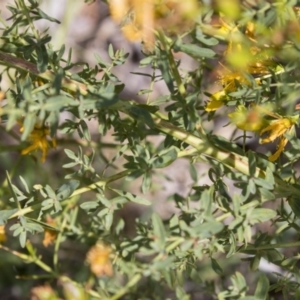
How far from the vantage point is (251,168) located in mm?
1113

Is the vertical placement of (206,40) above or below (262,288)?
above

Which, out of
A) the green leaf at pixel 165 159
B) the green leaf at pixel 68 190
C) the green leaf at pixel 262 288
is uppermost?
the green leaf at pixel 165 159

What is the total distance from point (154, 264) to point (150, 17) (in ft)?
1.22

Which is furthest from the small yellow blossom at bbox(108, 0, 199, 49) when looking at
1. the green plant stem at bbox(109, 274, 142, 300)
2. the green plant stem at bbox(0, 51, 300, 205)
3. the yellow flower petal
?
the green plant stem at bbox(109, 274, 142, 300)

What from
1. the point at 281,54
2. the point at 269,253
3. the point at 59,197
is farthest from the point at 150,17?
the point at 269,253

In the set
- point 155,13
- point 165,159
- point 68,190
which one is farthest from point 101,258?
point 155,13

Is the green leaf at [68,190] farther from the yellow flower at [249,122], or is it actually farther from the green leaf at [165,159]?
the yellow flower at [249,122]

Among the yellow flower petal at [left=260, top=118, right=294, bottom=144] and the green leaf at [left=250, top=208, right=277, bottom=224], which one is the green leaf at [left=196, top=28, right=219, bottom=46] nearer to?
the yellow flower petal at [left=260, top=118, right=294, bottom=144]

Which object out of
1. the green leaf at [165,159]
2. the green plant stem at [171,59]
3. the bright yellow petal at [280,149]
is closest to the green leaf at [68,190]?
the green leaf at [165,159]

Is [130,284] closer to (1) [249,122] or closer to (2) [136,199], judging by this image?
→ (2) [136,199]

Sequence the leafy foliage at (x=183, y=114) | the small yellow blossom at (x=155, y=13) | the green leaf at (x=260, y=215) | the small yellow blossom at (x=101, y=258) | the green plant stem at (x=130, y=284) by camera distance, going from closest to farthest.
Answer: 1. the small yellow blossom at (x=155, y=13)
2. the leafy foliage at (x=183, y=114)
3. the green leaf at (x=260, y=215)
4. the green plant stem at (x=130, y=284)
5. the small yellow blossom at (x=101, y=258)

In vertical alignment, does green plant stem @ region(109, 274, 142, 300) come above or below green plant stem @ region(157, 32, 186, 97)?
below

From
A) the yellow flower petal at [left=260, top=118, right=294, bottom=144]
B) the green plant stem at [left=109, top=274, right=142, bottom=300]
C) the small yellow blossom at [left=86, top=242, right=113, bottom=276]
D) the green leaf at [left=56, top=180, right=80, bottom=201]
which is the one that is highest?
the yellow flower petal at [left=260, top=118, right=294, bottom=144]

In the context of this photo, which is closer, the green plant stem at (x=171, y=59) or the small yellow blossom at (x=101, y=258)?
the green plant stem at (x=171, y=59)
